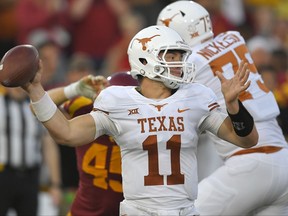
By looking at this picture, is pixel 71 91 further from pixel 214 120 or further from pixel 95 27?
pixel 95 27

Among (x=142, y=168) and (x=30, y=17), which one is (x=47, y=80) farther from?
(x=142, y=168)

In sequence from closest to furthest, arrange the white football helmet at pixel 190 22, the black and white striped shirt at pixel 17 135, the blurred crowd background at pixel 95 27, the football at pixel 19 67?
the football at pixel 19 67 → the white football helmet at pixel 190 22 → the black and white striped shirt at pixel 17 135 → the blurred crowd background at pixel 95 27

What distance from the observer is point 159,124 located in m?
5.04

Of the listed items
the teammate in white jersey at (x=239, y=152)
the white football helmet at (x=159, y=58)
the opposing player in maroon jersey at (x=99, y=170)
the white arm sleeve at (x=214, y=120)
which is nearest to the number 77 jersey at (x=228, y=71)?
the teammate in white jersey at (x=239, y=152)

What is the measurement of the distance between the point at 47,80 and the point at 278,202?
14.9 feet

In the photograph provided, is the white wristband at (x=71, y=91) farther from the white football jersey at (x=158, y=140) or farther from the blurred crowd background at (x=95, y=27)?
the blurred crowd background at (x=95, y=27)

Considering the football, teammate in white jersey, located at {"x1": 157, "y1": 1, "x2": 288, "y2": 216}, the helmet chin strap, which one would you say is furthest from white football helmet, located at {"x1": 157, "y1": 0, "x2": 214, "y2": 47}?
the football

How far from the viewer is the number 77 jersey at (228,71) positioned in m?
5.97

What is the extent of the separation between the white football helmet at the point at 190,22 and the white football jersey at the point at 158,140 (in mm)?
1129

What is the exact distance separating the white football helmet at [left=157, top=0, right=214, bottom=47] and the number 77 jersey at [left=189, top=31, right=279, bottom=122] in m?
0.07

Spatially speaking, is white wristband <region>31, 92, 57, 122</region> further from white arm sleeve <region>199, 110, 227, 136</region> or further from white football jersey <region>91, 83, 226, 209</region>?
white arm sleeve <region>199, 110, 227, 136</region>

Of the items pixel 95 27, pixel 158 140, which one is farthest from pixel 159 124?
pixel 95 27

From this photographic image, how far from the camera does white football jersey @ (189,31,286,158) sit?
5.96 metres

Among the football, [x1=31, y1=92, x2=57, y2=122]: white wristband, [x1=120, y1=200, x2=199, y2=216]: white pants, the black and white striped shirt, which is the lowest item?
[x1=120, y1=200, x2=199, y2=216]: white pants
